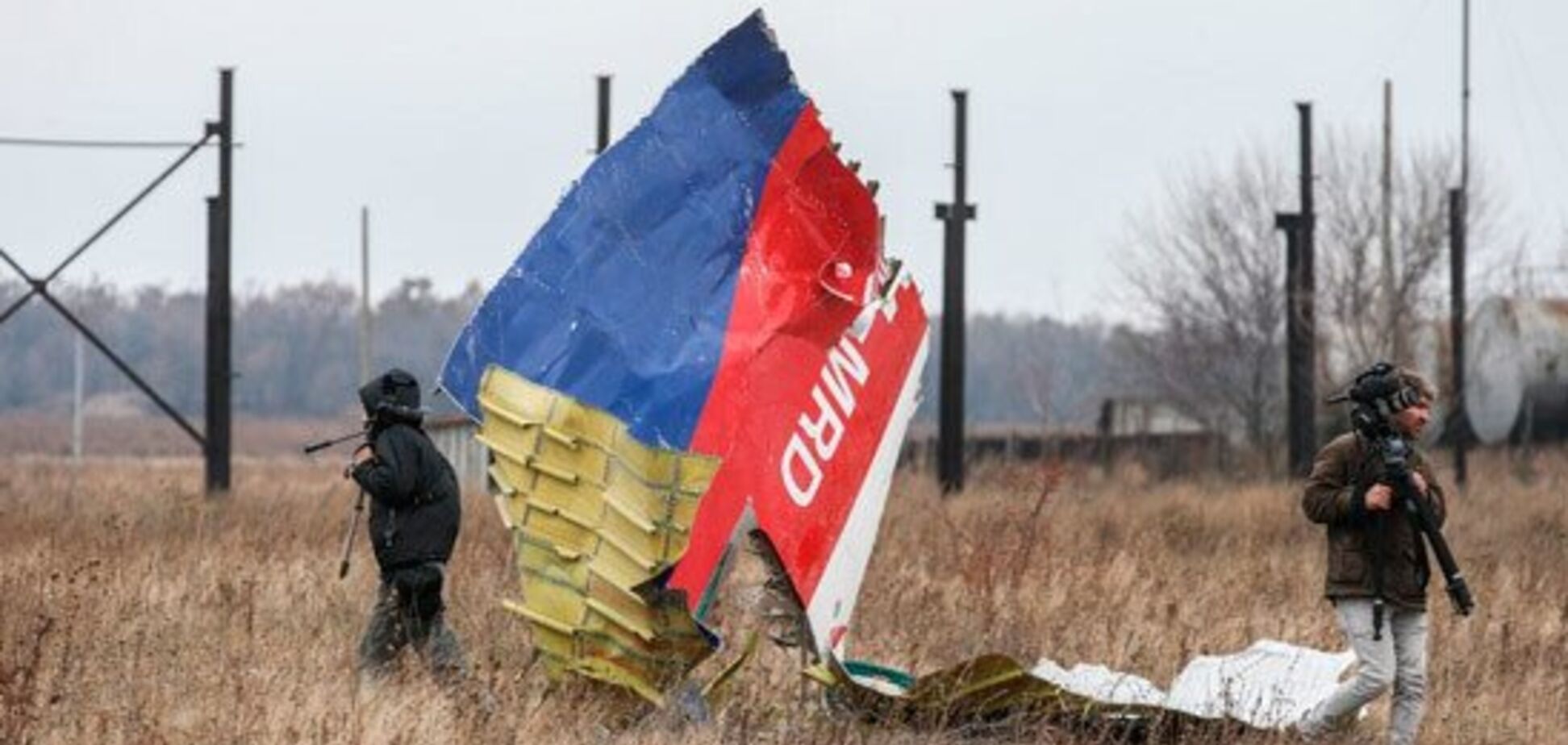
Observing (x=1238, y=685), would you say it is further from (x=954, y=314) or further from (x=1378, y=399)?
(x=954, y=314)

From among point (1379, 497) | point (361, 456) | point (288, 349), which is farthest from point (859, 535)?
point (288, 349)

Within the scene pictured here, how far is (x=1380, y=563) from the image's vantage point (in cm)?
1157

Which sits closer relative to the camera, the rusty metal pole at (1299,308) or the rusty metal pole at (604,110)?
the rusty metal pole at (604,110)

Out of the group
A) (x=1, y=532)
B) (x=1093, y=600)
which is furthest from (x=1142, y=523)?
(x=1, y=532)

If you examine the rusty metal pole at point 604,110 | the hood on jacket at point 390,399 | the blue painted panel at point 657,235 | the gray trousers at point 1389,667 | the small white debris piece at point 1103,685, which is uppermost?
the rusty metal pole at point 604,110

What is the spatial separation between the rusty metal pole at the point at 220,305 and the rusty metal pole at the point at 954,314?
23.9 feet

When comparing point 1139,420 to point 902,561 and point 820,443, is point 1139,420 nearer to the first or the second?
point 902,561

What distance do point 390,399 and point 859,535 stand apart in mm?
2131

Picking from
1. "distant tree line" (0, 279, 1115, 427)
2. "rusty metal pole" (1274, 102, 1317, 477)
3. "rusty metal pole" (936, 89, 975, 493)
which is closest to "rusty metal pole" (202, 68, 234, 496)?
"rusty metal pole" (936, 89, 975, 493)

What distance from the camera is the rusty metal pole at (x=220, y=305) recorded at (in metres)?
28.1

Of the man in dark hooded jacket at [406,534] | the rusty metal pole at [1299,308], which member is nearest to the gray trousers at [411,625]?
the man in dark hooded jacket at [406,534]

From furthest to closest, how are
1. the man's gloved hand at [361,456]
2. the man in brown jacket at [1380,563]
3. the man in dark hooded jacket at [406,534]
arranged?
the man in dark hooded jacket at [406,534] < the man's gloved hand at [361,456] < the man in brown jacket at [1380,563]

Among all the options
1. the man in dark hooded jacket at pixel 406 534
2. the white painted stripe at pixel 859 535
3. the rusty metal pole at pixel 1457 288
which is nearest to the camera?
the white painted stripe at pixel 859 535

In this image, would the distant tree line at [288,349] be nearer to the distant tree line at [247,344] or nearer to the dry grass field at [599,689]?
the distant tree line at [247,344]
